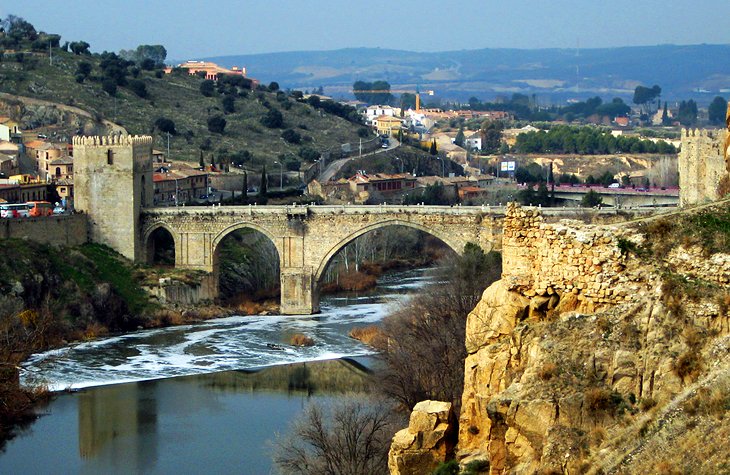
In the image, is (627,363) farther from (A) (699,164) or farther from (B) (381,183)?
(B) (381,183)

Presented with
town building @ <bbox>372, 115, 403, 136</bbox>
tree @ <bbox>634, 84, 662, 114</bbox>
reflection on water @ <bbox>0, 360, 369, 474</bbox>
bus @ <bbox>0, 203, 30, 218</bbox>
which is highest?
tree @ <bbox>634, 84, 662, 114</bbox>

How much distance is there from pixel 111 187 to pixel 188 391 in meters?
13.8

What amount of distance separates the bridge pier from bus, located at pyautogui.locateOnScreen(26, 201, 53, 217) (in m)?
7.09

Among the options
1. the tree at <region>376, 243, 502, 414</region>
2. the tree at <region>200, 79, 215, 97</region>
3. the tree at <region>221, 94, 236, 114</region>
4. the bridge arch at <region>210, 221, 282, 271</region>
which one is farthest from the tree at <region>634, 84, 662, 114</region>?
the tree at <region>376, 243, 502, 414</region>

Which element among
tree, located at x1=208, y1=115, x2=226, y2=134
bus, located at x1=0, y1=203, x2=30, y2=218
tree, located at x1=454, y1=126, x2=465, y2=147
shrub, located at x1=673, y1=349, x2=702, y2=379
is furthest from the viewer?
tree, located at x1=454, y1=126, x2=465, y2=147

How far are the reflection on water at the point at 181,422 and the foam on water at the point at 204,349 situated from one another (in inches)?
34.4

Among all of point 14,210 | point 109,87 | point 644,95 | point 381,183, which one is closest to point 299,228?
point 14,210

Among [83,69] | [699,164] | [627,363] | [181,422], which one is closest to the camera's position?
[627,363]

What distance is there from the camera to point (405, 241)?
55094 mm

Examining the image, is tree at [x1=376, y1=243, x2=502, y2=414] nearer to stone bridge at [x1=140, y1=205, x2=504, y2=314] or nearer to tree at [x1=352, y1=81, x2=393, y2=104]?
stone bridge at [x1=140, y1=205, x2=504, y2=314]

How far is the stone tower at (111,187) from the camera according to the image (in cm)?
4419

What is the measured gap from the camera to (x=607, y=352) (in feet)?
29.0

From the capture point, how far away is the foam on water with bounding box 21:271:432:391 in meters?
33.6

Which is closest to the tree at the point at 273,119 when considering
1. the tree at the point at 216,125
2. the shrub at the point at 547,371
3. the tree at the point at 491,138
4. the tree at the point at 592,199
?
the tree at the point at 216,125
